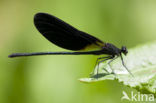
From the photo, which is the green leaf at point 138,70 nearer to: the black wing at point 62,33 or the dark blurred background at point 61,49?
the black wing at point 62,33

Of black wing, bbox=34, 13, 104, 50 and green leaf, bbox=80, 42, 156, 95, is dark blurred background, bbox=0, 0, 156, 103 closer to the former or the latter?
black wing, bbox=34, 13, 104, 50

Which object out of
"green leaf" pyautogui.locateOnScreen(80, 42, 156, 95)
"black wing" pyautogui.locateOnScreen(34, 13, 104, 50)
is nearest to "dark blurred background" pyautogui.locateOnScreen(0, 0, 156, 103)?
"black wing" pyautogui.locateOnScreen(34, 13, 104, 50)

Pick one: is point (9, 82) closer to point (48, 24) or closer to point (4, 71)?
point (4, 71)

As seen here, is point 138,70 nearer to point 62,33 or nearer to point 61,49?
point 62,33

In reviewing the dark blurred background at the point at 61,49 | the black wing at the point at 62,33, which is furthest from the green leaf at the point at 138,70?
the dark blurred background at the point at 61,49

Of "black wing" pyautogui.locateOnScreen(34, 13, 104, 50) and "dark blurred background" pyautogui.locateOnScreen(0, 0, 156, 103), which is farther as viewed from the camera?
"dark blurred background" pyautogui.locateOnScreen(0, 0, 156, 103)
